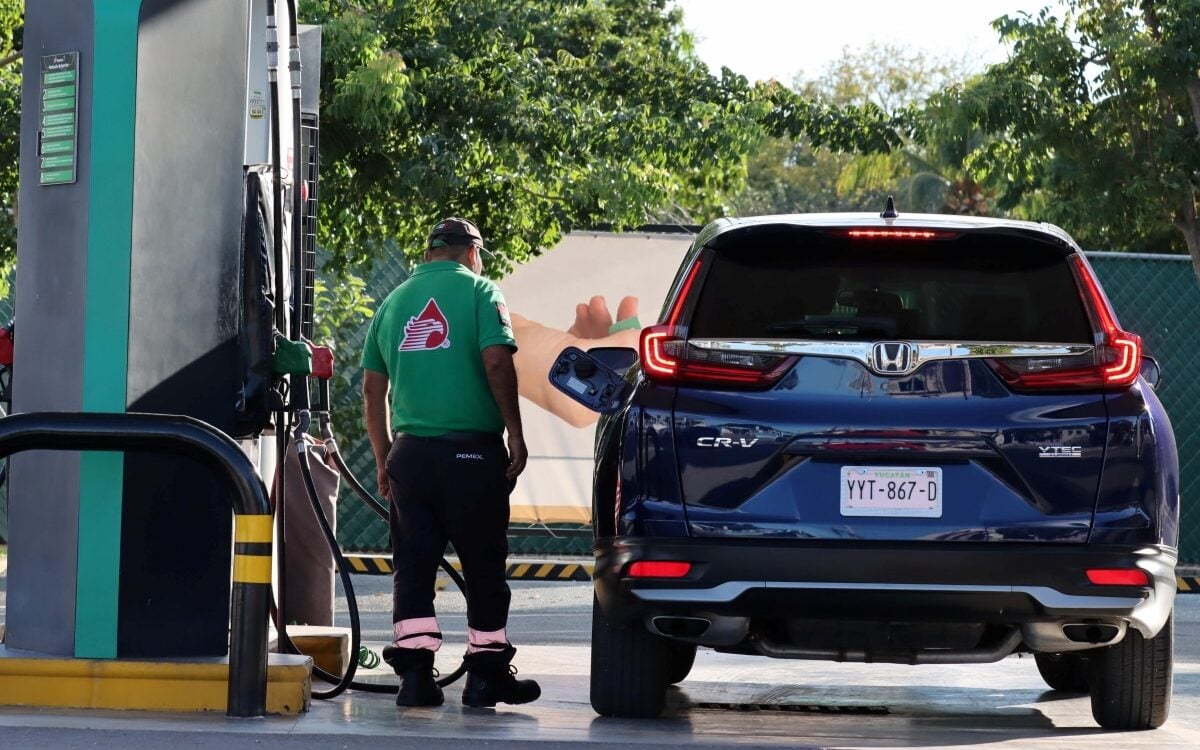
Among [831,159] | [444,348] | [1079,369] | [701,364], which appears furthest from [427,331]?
[831,159]

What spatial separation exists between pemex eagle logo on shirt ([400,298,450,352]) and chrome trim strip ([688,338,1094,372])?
143 cm

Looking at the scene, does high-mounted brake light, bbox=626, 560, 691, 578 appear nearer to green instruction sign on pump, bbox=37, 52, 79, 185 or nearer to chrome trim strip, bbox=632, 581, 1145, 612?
chrome trim strip, bbox=632, 581, 1145, 612

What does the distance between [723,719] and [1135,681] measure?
152 centimetres

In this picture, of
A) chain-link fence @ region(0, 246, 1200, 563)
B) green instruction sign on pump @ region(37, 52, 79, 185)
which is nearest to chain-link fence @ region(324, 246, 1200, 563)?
chain-link fence @ region(0, 246, 1200, 563)

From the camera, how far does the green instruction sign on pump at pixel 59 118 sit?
6723mm

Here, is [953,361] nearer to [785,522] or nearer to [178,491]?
[785,522]

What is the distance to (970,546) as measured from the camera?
5.97m

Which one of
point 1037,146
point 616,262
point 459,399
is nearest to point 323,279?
point 616,262

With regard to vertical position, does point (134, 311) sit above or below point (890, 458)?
above

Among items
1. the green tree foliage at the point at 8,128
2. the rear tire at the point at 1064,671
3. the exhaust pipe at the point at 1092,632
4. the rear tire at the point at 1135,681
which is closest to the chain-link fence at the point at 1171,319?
the rear tire at the point at 1064,671

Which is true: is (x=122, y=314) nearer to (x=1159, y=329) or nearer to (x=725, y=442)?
(x=725, y=442)

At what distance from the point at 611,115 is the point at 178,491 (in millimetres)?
8229

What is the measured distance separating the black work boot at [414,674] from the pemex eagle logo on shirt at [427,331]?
1.15 metres

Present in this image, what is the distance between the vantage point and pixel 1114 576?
19.7 feet
